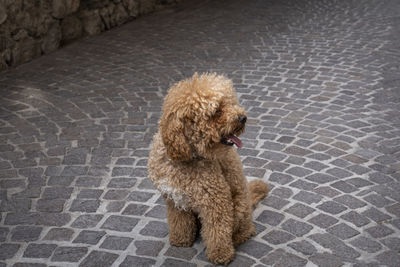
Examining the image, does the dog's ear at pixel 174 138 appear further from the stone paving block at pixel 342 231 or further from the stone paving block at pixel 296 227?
the stone paving block at pixel 342 231

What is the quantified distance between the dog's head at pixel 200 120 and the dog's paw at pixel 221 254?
700mm

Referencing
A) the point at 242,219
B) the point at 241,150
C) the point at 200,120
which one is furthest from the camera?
the point at 241,150

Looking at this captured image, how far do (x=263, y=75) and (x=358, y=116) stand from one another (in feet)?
6.08

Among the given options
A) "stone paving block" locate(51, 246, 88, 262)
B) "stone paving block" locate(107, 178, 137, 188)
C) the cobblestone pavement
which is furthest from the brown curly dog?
"stone paving block" locate(107, 178, 137, 188)

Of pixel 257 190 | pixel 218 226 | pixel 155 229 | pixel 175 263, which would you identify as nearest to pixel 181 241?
pixel 175 263

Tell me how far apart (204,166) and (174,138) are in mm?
352

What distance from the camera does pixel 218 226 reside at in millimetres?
3117

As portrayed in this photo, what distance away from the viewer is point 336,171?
4398 millimetres

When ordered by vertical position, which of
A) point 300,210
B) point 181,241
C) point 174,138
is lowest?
point 181,241

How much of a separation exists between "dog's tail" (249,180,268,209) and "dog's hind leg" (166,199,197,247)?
0.63 m

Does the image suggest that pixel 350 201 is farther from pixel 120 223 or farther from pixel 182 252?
pixel 120 223

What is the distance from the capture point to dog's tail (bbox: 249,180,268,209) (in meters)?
3.86

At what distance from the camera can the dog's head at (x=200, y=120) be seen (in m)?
2.83

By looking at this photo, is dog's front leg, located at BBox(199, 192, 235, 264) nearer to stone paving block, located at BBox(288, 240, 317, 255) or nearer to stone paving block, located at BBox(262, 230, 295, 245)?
stone paving block, located at BBox(262, 230, 295, 245)
